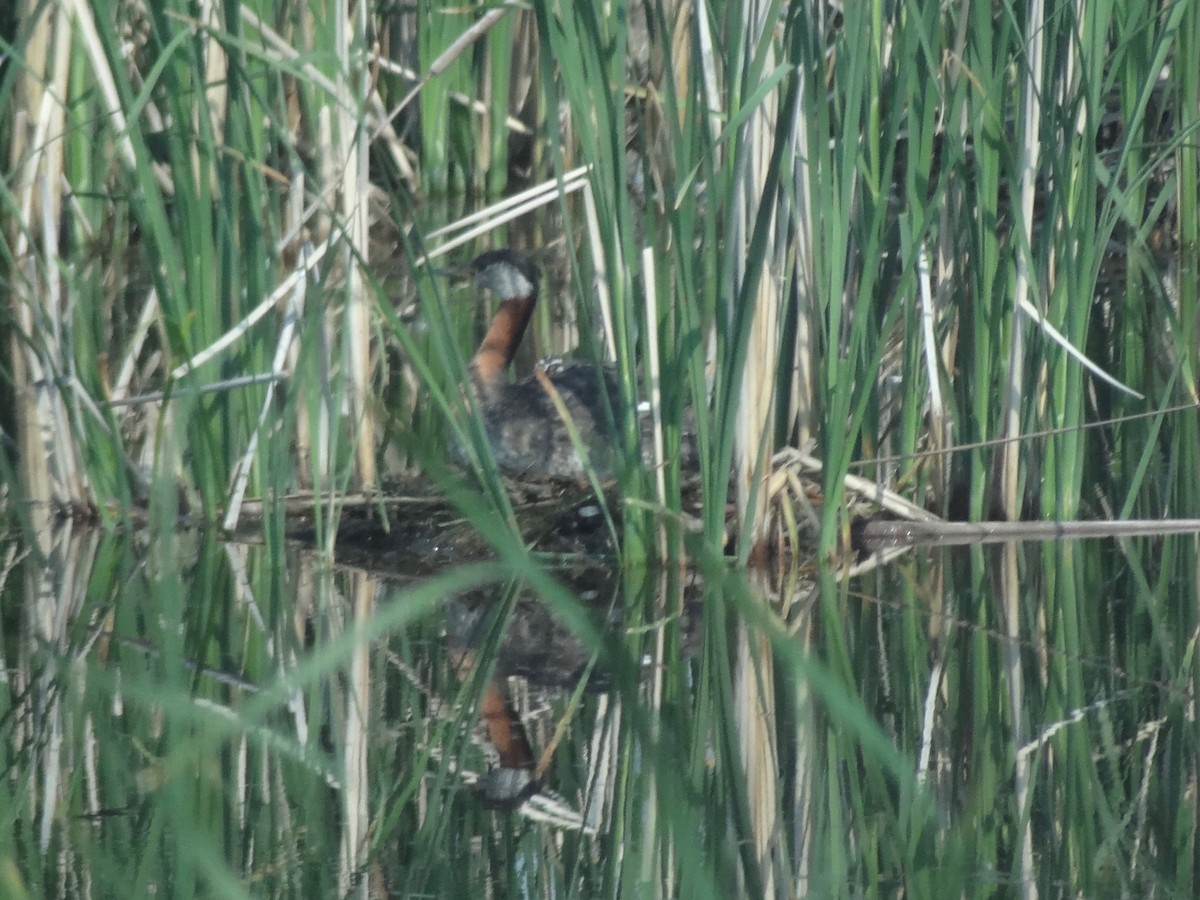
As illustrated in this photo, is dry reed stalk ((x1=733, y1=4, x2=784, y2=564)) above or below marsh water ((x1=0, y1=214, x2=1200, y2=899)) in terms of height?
above

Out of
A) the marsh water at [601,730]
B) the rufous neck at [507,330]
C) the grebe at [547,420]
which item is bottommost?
the marsh water at [601,730]

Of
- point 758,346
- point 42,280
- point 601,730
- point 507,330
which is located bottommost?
point 601,730

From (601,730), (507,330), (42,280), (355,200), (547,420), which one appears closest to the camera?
(601,730)

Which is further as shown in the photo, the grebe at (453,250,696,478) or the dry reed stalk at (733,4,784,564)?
the grebe at (453,250,696,478)

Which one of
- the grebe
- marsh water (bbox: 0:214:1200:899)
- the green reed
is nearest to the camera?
marsh water (bbox: 0:214:1200:899)

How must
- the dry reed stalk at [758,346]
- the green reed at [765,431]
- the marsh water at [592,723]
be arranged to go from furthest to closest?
the dry reed stalk at [758,346]
the green reed at [765,431]
the marsh water at [592,723]

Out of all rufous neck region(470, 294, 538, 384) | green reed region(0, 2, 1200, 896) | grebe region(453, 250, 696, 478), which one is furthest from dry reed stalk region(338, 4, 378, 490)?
rufous neck region(470, 294, 538, 384)

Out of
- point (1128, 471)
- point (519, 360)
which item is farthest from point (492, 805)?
point (519, 360)

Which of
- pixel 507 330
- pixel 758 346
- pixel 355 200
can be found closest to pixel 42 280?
pixel 355 200

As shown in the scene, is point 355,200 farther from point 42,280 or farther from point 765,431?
point 42,280

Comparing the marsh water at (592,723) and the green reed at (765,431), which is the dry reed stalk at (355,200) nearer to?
the green reed at (765,431)

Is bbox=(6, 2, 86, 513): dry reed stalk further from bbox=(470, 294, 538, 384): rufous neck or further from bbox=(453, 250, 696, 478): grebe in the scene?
bbox=(470, 294, 538, 384): rufous neck

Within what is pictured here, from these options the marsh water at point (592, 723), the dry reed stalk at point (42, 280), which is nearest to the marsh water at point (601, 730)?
the marsh water at point (592, 723)

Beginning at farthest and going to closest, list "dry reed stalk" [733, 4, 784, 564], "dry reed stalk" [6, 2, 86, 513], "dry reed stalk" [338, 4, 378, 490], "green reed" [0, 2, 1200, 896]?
"dry reed stalk" [6, 2, 86, 513] < "dry reed stalk" [338, 4, 378, 490] < "dry reed stalk" [733, 4, 784, 564] < "green reed" [0, 2, 1200, 896]
